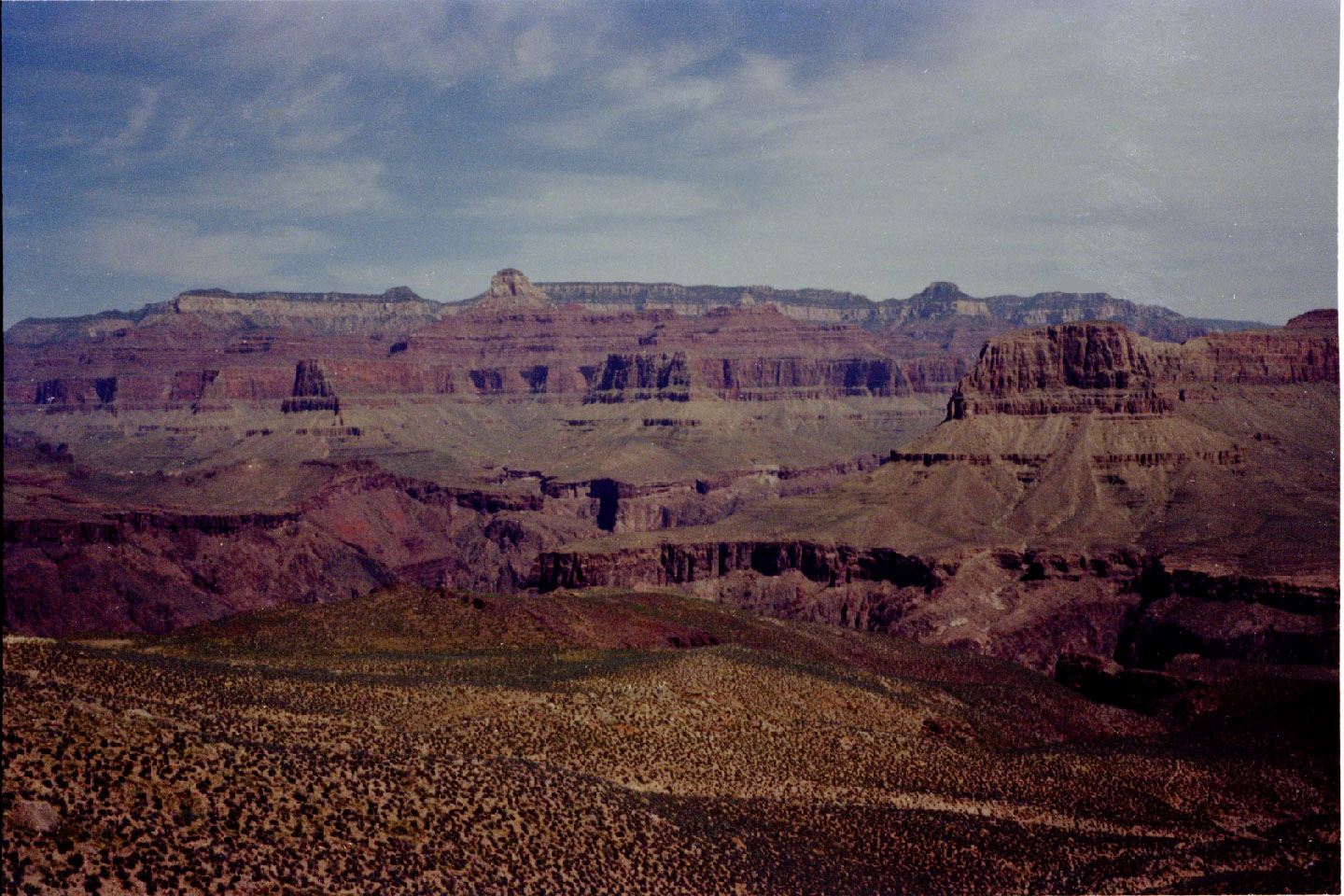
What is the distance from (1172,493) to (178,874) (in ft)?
571

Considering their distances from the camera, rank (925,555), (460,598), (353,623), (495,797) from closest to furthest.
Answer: (495,797), (353,623), (460,598), (925,555)

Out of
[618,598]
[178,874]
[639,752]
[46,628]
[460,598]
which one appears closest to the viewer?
[178,874]

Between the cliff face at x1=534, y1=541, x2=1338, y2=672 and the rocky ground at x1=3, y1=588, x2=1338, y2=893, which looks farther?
the cliff face at x1=534, y1=541, x2=1338, y2=672

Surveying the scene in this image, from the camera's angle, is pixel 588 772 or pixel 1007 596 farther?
pixel 1007 596

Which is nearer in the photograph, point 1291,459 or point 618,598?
point 618,598

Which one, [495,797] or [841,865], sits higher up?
[495,797]

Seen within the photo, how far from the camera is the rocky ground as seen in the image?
112 feet

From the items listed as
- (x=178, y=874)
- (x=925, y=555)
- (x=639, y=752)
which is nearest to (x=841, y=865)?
(x=639, y=752)

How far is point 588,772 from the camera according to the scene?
5469 centimetres

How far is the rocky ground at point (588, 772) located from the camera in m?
34.2

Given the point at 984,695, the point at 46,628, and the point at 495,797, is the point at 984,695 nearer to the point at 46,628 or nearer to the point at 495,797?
the point at 495,797

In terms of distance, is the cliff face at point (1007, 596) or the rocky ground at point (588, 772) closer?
the rocky ground at point (588, 772)

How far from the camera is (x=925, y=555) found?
6496 inches

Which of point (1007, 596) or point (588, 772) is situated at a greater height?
point (588, 772)
